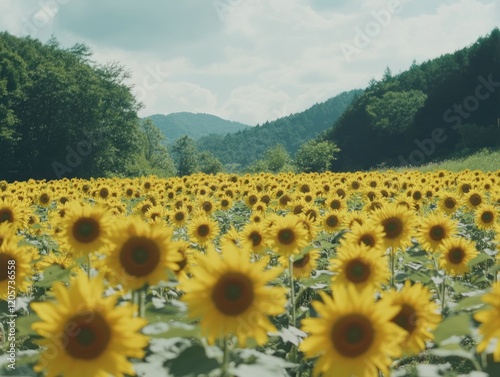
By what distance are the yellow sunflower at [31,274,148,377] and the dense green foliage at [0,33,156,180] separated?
5077cm

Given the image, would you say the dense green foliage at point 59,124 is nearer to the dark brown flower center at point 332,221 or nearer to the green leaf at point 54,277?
the dark brown flower center at point 332,221

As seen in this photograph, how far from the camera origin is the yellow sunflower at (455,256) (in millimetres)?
5664

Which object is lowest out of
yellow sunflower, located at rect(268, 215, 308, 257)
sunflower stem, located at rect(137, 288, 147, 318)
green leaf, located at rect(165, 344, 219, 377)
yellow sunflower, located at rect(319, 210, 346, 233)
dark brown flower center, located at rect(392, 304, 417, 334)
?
green leaf, located at rect(165, 344, 219, 377)

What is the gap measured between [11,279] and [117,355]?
1.78 metres

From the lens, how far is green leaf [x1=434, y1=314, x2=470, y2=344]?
2.75 meters

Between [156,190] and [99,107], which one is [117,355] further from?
[99,107]

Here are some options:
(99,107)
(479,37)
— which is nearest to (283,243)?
(99,107)

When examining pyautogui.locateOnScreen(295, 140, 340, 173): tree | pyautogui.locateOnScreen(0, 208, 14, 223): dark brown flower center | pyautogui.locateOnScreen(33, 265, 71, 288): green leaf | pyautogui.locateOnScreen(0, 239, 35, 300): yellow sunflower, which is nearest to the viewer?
pyautogui.locateOnScreen(33, 265, 71, 288): green leaf

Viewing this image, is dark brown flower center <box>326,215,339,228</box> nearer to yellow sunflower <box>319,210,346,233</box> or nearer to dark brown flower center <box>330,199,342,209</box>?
yellow sunflower <box>319,210,346,233</box>

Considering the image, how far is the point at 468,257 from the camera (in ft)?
18.6

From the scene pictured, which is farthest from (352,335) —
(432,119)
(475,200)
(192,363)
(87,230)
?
(432,119)

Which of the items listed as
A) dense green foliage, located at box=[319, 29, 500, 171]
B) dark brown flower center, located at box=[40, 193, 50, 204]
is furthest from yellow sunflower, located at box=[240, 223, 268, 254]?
dense green foliage, located at box=[319, 29, 500, 171]

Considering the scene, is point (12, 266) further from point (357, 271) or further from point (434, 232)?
point (434, 232)

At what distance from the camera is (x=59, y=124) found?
171 feet
